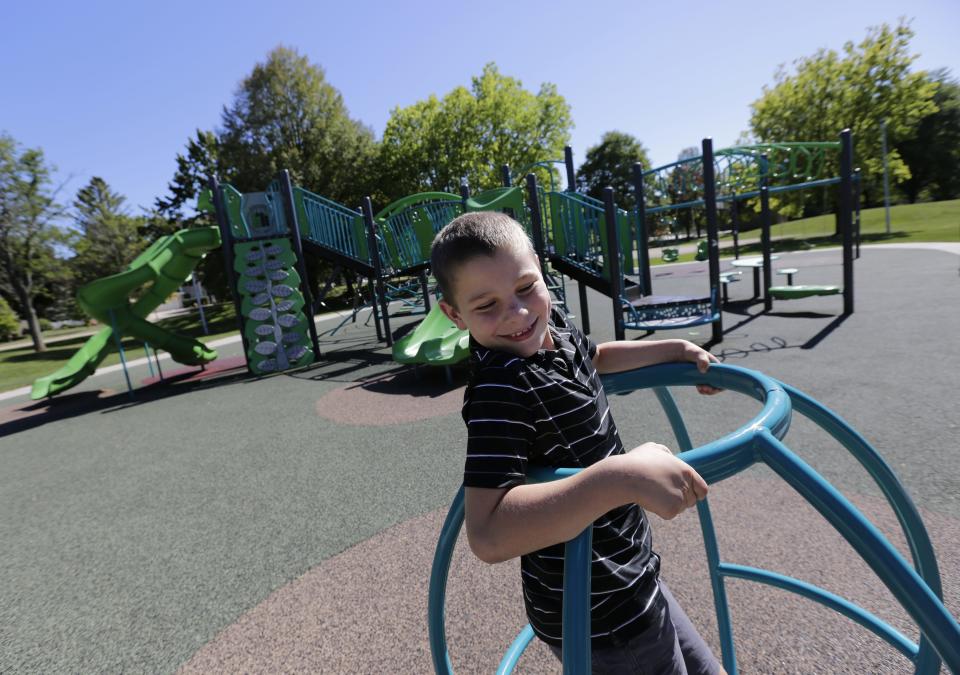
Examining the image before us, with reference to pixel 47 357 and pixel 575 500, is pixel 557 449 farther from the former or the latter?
pixel 47 357

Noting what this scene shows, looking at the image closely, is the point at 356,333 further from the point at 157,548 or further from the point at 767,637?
the point at 767,637

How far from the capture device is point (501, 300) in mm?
1167

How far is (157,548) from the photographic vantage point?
3781 mm

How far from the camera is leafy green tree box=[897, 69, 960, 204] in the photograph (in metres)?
39.1

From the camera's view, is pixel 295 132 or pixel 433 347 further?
pixel 295 132

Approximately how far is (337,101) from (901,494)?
3342cm

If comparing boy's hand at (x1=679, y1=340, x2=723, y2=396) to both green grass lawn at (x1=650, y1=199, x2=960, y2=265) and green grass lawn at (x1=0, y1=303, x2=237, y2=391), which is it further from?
green grass lawn at (x1=650, y1=199, x2=960, y2=265)

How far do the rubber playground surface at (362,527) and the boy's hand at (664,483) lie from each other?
1.73m

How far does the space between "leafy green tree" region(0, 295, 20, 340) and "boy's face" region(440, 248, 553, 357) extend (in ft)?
120

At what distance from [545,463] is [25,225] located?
26337 millimetres

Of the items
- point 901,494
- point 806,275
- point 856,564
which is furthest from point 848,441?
point 806,275

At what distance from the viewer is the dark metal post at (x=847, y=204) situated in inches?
337

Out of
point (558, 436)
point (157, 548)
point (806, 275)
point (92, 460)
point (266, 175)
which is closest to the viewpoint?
point (558, 436)

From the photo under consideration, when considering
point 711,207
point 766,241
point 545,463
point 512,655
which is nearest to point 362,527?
point 512,655
